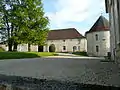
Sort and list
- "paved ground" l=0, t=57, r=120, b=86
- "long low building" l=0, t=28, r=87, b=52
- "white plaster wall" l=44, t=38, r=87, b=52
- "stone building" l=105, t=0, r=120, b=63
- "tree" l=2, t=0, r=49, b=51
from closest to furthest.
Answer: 1. "paved ground" l=0, t=57, r=120, b=86
2. "stone building" l=105, t=0, r=120, b=63
3. "tree" l=2, t=0, r=49, b=51
4. "white plaster wall" l=44, t=38, r=87, b=52
5. "long low building" l=0, t=28, r=87, b=52

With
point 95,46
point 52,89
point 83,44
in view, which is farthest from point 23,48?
point 52,89

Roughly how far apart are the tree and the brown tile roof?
88.2 feet

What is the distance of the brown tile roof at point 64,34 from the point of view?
225 feet

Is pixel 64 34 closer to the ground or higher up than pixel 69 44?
higher up

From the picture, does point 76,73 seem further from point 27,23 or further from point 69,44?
point 69,44

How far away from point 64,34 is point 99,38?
63.0ft

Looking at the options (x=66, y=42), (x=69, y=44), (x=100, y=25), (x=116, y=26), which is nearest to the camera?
(x=116, y=26)

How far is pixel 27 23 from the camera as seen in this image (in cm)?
4038

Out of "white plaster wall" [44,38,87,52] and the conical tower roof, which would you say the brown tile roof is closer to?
"white plaster wall" [44,38,87,52]

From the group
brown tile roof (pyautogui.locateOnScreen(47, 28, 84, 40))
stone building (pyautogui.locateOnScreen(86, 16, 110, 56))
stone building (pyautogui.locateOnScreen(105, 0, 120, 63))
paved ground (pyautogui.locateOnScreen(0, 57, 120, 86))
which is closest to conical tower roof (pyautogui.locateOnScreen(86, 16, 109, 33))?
stone building (pyautogui.locateOnScreen(86, 16, 110, 56))

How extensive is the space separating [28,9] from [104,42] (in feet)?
66.6

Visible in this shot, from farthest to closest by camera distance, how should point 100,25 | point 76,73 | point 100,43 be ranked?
point 100,43 < point 100,25 < point 76,73

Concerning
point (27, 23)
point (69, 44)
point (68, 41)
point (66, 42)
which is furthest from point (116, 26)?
point (66, 42)

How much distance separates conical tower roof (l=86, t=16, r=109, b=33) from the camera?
52.8 metres
